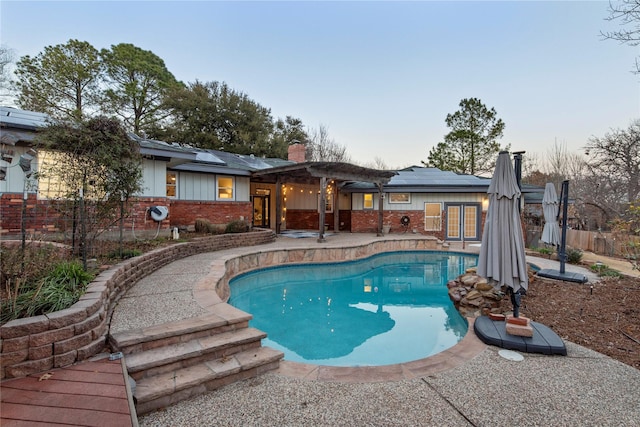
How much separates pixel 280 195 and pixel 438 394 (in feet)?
40.7

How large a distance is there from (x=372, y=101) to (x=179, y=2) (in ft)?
41.1

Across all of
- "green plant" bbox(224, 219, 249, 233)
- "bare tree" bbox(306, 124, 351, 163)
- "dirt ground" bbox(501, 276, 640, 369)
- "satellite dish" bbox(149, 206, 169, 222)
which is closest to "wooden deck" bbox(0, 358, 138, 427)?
"dirt ground" bbox(501, 276, 640, 369)

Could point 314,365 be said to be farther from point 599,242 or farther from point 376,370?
point 599,242

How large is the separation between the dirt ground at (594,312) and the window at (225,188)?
11024 millimetres

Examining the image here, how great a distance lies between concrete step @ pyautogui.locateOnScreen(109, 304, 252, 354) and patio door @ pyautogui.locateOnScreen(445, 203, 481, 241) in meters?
14.7

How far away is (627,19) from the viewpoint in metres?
5.29

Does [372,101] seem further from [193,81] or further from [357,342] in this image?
[357,342]

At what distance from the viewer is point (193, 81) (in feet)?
78.5

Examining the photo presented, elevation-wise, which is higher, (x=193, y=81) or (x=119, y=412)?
(x=193, y=81)

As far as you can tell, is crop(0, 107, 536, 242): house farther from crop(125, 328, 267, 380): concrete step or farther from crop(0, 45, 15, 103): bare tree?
crop(0, 45, 15, 103): bare tree

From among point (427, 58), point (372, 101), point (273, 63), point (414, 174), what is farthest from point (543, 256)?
point (273, 63)

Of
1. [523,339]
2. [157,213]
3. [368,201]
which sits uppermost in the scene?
[368,201]

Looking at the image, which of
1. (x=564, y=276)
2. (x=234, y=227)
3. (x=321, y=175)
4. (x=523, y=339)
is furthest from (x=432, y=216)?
(x=523, y=339)

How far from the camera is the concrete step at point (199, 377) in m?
2.53
